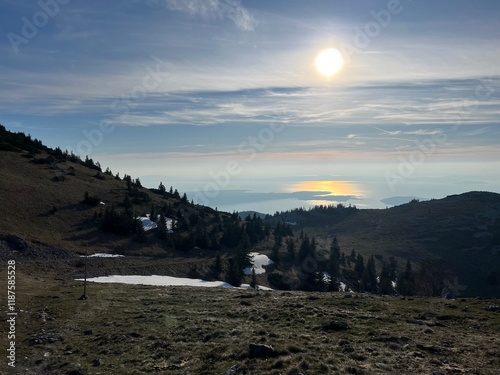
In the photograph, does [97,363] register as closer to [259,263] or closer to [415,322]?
[415,322]

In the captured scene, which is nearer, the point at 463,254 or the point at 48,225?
the point at 48,225

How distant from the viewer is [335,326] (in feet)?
83.1

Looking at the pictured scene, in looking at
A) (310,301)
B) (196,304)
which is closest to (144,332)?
(196,304)

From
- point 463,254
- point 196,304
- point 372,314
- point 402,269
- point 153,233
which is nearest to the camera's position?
point 372,314

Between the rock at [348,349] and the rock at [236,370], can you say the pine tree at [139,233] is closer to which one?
the rock at [348,349]

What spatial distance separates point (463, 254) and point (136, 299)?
192258mm

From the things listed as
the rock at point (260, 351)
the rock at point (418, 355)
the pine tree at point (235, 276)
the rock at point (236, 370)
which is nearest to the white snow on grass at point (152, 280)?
the pine tree at point (235, 276)

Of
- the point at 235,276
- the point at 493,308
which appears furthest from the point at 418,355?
the point at 235,276

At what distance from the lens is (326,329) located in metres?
25.1

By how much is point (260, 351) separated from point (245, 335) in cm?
436

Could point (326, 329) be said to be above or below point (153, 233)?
below

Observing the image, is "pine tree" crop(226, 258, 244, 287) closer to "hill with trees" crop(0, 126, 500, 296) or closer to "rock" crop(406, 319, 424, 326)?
"hill with trees" crop(0, 126, 500, 296)

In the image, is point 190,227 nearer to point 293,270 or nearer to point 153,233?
point 153,233

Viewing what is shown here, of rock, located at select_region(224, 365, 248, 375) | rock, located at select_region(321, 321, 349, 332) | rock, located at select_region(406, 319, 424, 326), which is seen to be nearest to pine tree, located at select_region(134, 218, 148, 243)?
rock, located at select_region(321, 321, 349, 332)
